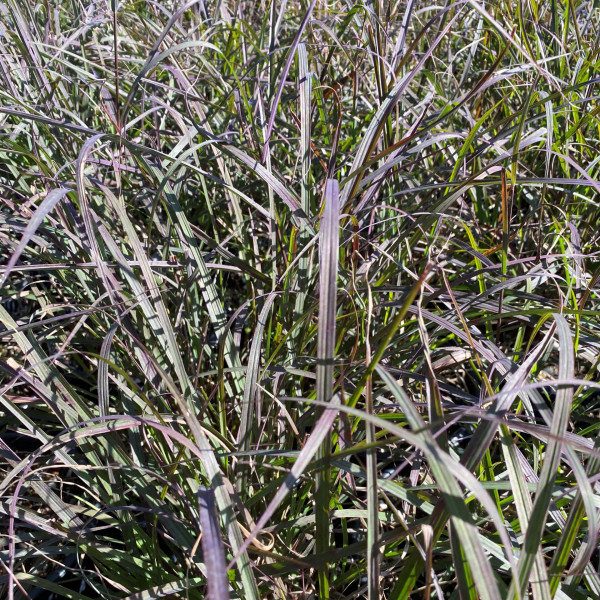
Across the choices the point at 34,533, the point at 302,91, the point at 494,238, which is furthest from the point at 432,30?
the point at 34,533

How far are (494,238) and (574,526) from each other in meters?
0.67

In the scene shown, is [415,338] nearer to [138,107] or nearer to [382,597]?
[382,597]

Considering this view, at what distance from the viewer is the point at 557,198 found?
120 centimetres

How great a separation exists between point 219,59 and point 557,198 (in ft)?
2.56

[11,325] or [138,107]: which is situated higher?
[138,107]

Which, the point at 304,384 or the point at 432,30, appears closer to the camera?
the point at 304,384

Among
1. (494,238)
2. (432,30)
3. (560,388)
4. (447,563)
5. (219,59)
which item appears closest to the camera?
(560,388)

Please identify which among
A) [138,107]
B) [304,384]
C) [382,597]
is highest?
[138,107]

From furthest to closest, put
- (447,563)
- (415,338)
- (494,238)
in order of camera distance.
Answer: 1. (494,238)
2. (415,338)
3. (447,563)

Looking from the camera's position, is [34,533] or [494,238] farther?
[494,238]

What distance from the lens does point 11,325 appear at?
71 cm

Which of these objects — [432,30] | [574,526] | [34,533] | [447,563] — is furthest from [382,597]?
[432,30]

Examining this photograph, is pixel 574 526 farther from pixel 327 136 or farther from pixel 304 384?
pixel 327 136

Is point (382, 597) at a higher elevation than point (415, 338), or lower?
lower
